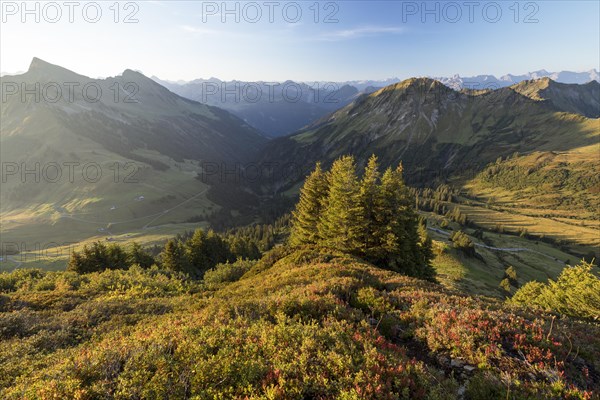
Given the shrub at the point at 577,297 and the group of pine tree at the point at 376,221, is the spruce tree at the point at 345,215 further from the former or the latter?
the shrub at the point at 577,297

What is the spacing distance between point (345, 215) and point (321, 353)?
26.3 metres

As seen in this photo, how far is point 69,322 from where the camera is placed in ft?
55.4

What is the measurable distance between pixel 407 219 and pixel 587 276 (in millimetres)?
18932

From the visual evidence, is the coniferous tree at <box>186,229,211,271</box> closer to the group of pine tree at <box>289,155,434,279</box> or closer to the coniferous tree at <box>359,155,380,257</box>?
the group of pine tree at <box>289,155,434,279</box>

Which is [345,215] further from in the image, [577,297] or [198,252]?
[198,252]

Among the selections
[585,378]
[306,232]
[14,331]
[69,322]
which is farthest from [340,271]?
[306,232]

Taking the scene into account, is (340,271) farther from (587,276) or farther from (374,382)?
(587,276)

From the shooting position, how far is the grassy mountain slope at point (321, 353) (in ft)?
25.8

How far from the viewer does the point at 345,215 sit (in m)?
34.6

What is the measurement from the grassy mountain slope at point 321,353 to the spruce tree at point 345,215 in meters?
18.5

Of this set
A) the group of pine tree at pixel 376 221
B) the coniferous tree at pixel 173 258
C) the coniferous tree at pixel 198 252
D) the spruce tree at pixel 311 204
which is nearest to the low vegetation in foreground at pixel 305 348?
the group of pine tree at pixel 376 221

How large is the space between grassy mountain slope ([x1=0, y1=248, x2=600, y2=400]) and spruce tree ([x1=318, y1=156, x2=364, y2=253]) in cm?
1846

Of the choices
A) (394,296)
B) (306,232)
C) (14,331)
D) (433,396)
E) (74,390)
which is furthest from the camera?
(306,232)

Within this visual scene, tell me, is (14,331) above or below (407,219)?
below
